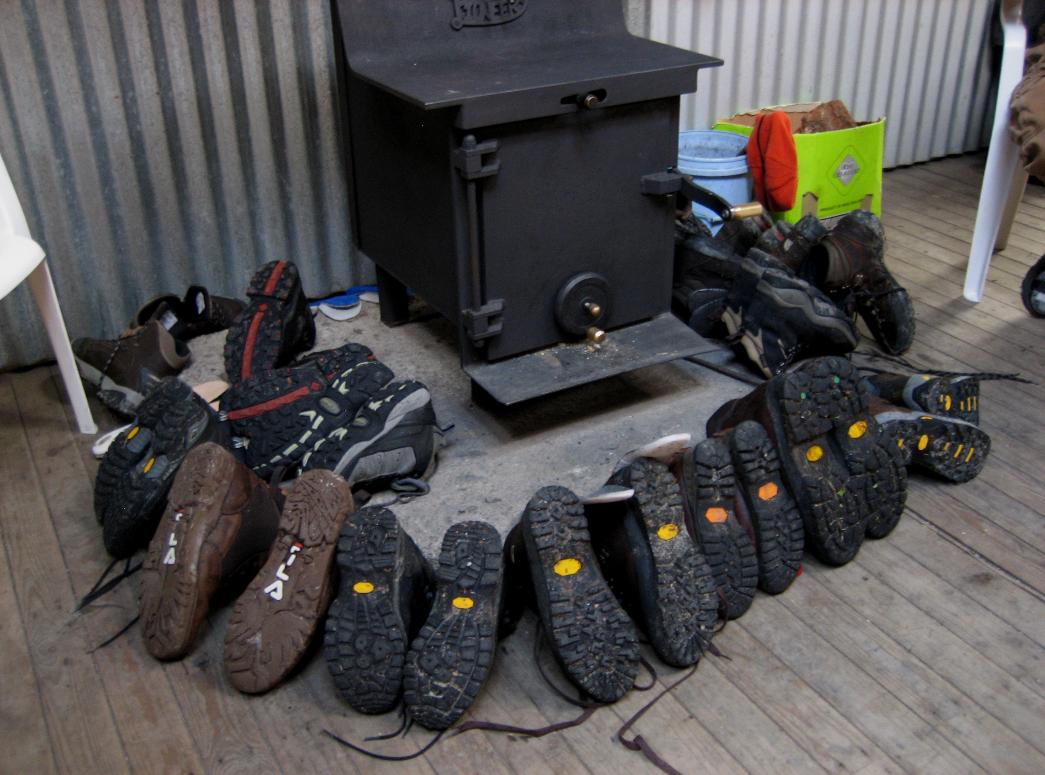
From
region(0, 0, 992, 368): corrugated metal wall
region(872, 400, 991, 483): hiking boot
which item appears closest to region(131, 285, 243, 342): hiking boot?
region(0, 0, 992, 368): corrugated metal wall

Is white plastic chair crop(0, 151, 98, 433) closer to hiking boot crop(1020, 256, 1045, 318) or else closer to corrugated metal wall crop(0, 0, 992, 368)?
corrugated metal wall crop(0, 0, 992, 368)

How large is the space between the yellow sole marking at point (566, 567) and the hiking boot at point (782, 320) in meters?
1.12

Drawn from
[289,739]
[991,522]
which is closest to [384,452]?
[289,739]

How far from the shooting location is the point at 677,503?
6.23 feet

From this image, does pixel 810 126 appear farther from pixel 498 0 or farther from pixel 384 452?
pixel 384 452

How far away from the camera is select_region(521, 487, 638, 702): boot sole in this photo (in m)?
1.75

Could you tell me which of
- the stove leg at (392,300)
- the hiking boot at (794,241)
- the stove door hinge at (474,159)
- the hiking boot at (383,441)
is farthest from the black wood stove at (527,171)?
the hiking boot at (794,241)

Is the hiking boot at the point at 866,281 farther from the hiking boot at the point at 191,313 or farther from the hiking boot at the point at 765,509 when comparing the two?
the hiking boot at the point at 191,313

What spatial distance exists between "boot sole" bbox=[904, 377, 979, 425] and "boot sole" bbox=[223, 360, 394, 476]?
1.23 m

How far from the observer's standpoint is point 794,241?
291 centimetres

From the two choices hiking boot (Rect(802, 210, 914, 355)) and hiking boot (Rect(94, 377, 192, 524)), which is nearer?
hiking boot (Rect(94, 377, 192, 524))

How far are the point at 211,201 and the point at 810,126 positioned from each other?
206cm

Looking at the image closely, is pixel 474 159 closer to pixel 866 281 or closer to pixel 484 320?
pixel 484 320

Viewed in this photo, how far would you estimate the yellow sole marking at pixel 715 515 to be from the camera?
196 cm
